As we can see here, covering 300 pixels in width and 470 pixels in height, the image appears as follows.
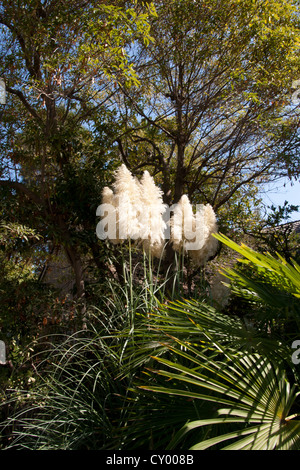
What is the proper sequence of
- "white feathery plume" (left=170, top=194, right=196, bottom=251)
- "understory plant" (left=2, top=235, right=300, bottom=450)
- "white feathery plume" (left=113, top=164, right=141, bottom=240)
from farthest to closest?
"white feathery plume" (left=170, top=194, right=196, bottom=251), "white feathery plume" (left=113, top=164, right=141, bottom=240), "understory plant" (left=2, top=235, right=300, bottom=450)

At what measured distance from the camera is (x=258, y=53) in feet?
18.7

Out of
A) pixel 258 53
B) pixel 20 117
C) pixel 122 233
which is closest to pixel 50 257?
pixel 20 117

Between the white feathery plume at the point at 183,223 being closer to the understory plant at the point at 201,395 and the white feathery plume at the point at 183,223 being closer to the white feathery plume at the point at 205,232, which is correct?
the white feathery plume at the point at 205,232

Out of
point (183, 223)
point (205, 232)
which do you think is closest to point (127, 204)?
point (183, 223)

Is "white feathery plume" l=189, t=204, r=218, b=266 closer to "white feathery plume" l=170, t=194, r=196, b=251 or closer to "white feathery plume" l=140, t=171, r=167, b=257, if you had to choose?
"white feathery plume" l=170, t=194, r=196, b=251

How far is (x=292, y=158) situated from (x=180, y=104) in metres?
1.76

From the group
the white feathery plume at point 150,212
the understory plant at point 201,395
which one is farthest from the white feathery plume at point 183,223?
the understory plant at point 201,395

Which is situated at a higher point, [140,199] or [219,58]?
[219,58]

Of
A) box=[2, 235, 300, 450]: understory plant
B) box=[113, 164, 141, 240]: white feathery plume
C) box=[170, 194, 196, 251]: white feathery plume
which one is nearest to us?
box=[2, 235, 300, 450]: understory plant

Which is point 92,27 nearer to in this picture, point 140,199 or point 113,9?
point 113,9

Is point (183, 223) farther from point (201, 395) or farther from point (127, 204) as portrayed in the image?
point (201, 395)

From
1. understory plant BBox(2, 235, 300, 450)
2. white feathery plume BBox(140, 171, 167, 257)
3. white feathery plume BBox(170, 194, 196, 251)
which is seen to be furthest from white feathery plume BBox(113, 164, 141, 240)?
understory plant BBox(2, 235, 300, 450)
